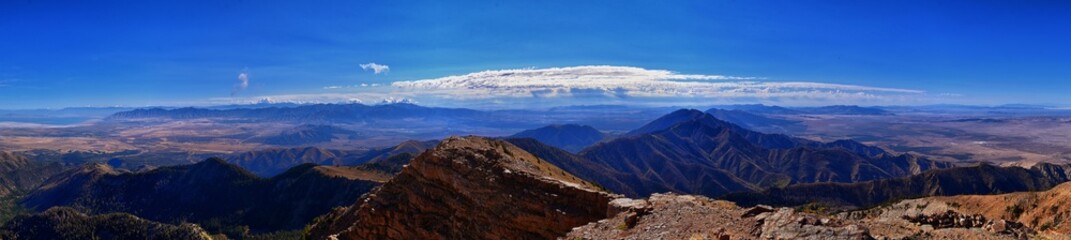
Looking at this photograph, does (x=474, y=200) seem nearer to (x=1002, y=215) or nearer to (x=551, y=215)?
(x=551, y=215)

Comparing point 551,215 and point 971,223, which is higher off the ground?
point 971,223

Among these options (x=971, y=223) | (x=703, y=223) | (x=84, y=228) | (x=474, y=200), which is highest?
(x=971, y=223)

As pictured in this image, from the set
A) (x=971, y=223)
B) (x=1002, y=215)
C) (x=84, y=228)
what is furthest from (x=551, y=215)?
(x=84, y=228)

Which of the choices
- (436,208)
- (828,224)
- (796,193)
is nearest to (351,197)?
(436,208)

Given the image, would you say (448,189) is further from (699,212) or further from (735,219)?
(735,219)

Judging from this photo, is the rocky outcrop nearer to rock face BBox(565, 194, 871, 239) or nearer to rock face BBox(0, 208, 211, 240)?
rock face BBox(565, 194, 871, 239)

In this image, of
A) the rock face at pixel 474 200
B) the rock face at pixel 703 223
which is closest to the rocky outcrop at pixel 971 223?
the rock face at pixel 703 223
